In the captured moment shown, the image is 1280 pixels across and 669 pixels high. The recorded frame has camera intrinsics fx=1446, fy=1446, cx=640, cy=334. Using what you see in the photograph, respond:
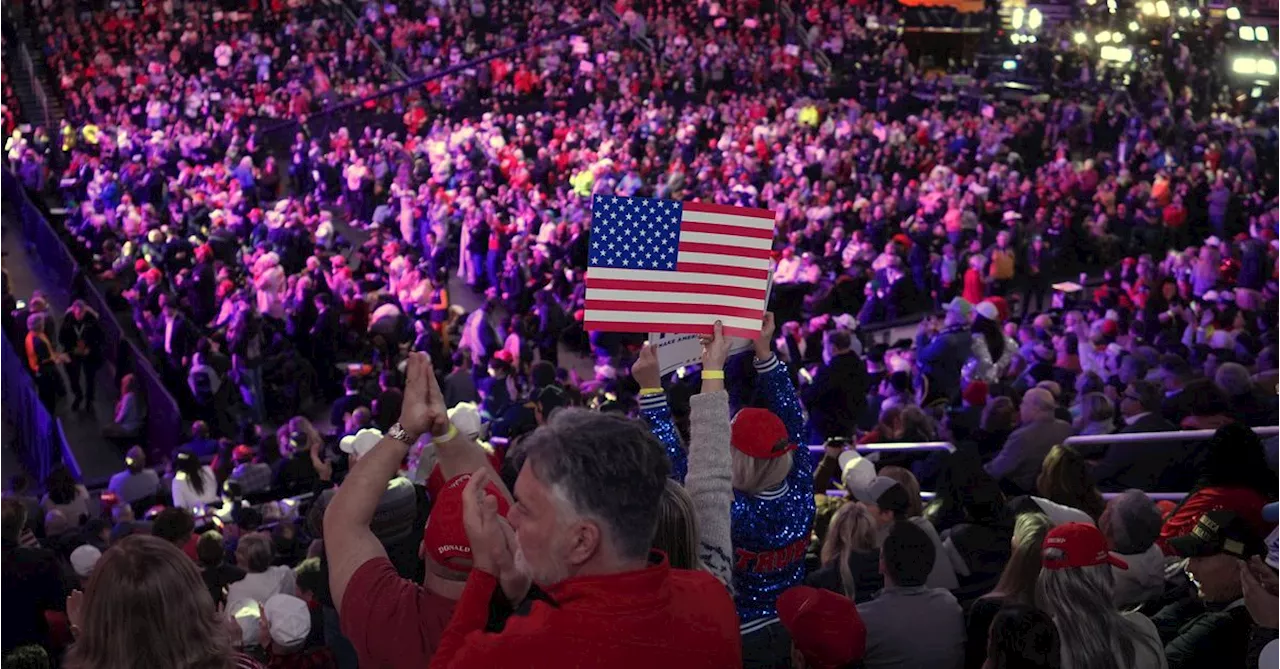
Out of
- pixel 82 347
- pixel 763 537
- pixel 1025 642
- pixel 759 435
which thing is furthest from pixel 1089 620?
pixel 82 347

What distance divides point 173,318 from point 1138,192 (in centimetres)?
1299

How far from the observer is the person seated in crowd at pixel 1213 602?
174 inches

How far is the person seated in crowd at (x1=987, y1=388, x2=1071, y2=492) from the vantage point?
27.9 ft

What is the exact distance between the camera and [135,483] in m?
11.0

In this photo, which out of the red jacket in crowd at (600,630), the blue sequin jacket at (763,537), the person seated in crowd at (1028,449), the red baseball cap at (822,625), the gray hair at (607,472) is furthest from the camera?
the person seated in crowd at (1028,449)

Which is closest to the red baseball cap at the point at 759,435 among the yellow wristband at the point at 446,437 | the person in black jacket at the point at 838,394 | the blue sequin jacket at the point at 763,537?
the blue sequin jacket at the point at 763,537

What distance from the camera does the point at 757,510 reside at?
4.26 meters

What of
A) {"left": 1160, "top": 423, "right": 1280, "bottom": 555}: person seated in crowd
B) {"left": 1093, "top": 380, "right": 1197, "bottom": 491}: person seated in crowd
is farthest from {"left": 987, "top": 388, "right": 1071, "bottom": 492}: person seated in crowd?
{"left": 1160, "top": 423, "right": 1280, "bottom": 555}: person seated in crowd

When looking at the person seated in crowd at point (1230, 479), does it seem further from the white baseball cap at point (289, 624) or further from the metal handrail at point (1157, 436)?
the white baseball cap at point (289, 624)

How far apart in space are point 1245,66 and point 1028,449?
899 inches

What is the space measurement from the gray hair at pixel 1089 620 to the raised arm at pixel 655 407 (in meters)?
1.14

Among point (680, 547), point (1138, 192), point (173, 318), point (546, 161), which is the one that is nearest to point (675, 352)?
point (680, 547)

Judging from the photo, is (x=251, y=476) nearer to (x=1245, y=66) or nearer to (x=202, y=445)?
(x=202, y=445)

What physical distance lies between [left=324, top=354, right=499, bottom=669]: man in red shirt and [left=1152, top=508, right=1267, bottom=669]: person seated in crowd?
2373 mm
